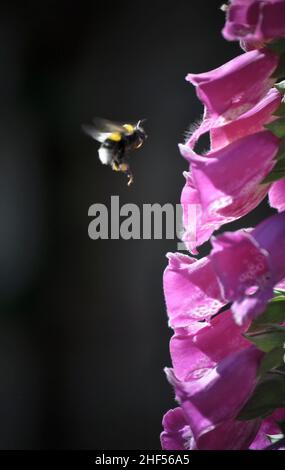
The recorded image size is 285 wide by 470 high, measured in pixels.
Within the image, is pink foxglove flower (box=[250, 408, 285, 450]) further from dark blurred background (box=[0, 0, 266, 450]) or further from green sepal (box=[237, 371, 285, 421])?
dark blurred background (box=[0, 0, 266, 450])

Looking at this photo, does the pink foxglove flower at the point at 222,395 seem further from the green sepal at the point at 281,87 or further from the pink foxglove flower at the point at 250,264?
the green sepal at the point at 281,87

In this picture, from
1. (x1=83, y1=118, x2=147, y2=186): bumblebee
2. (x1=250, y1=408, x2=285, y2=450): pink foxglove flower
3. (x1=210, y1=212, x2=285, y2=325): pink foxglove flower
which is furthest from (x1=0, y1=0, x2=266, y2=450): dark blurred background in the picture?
(x1=210, y1=212, x2=285, y2=325): pink foxglove flower

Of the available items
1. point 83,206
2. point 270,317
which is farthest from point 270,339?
point 83,206

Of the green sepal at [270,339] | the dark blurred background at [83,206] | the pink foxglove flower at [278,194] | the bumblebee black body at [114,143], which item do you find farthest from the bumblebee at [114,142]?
the dark blurred background at [83,206]

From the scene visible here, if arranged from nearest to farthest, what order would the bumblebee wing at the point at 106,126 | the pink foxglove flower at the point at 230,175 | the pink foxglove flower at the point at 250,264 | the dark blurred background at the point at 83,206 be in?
the pink foxglove flower at the point at 250,264, the pink foxglove flower at the point at 230,175, the bumblebee wing at the point at 106,126, the dark blurred background at the point at 83,206
